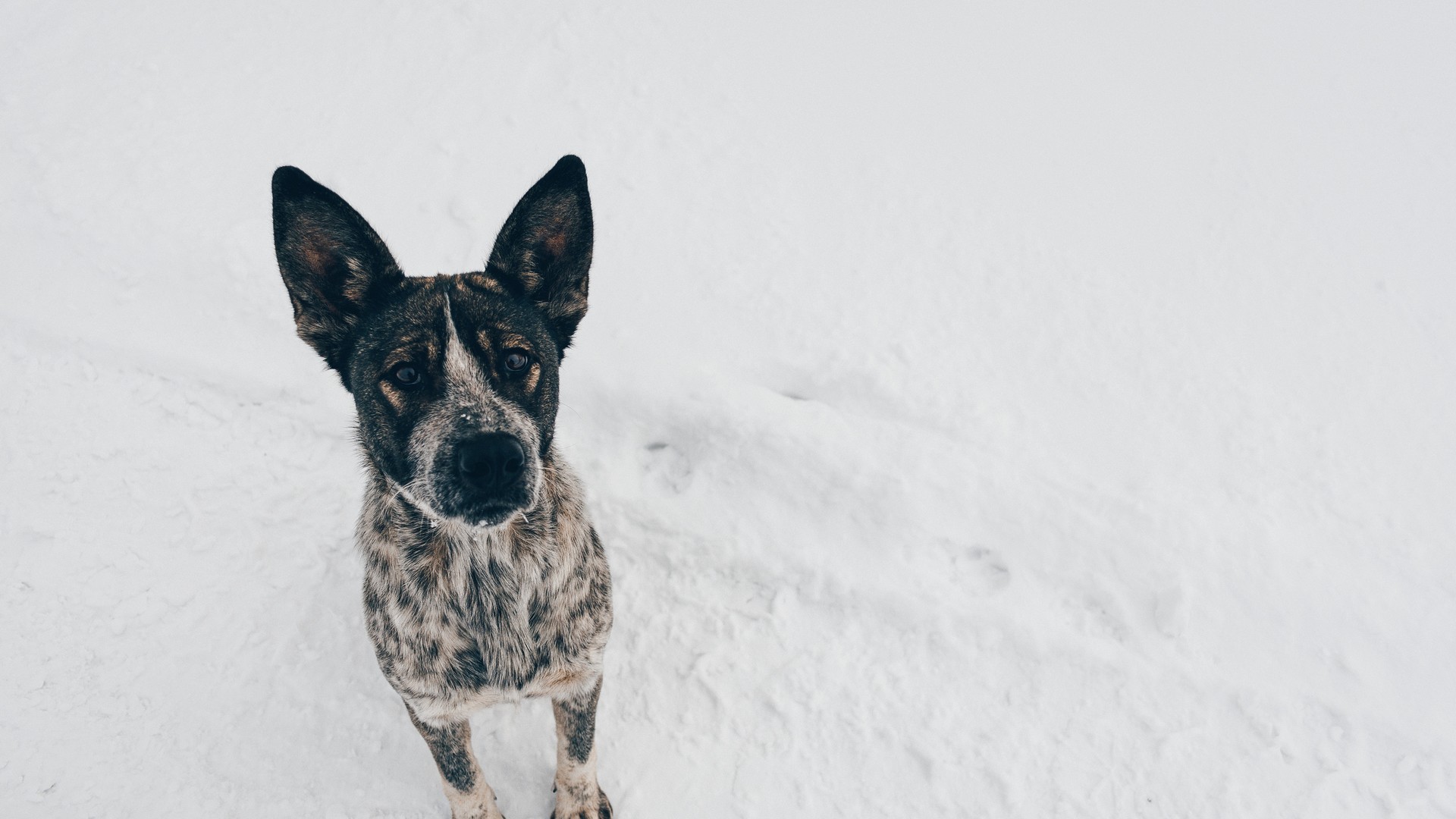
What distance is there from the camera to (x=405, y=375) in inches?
95.9

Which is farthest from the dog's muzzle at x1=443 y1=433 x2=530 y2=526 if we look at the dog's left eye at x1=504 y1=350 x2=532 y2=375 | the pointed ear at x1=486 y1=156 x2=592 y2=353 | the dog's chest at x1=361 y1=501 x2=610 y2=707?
the pointed ear at x1=486 y1=156 x2=592 y2=353

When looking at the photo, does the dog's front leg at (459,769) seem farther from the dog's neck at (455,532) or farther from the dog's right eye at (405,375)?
the dog's right eye at (405,375)

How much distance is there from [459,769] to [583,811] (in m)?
0.59

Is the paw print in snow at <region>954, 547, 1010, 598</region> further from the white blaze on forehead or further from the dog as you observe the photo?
the white blaze on forehead

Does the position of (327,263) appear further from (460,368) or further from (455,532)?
(455,532)

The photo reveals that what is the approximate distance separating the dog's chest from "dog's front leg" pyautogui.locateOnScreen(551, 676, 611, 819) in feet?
0.78

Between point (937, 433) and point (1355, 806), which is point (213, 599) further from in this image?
point (1355, 806)

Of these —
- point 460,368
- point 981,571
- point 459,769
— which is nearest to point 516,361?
point 460,368

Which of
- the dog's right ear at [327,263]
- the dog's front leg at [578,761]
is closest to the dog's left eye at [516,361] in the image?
the dog's right ear at [327,263]

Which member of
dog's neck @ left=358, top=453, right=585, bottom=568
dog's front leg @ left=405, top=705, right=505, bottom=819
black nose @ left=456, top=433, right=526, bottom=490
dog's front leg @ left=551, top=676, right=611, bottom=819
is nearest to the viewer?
black nose @ left=456, top=433, right=526, bottom=490

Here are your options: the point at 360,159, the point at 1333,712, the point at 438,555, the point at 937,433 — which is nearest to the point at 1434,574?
the point at 1333,712

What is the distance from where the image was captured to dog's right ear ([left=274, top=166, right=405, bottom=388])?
234 centimetres

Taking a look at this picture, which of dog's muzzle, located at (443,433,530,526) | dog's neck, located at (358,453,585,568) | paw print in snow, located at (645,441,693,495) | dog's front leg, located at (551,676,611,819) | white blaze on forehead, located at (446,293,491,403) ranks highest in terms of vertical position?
white blaze on forehead, located at (446,293,491,403)

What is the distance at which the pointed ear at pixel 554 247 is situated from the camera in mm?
2490
